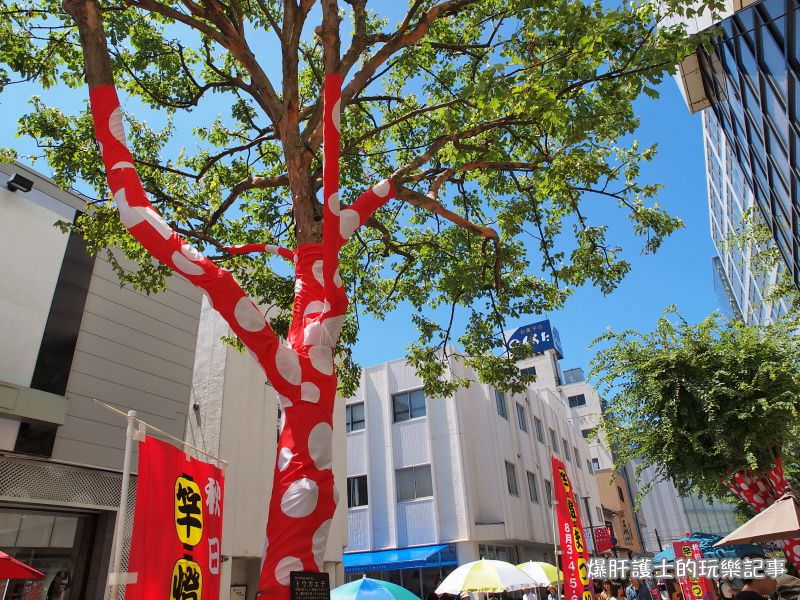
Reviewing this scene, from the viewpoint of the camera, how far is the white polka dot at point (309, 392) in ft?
13.8

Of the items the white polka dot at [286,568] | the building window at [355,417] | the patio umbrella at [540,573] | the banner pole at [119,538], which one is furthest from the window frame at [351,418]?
the white polka dot at [286,568]

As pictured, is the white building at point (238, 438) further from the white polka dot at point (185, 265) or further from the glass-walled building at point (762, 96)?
the glass-walled building at point (762, 96)

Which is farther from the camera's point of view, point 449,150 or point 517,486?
point 517,486

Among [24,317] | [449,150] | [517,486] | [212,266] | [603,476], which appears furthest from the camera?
[603,476]

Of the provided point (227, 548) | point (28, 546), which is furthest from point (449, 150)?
point (227, 548)

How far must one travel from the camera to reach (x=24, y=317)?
9586 millimetres

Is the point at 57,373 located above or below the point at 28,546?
above

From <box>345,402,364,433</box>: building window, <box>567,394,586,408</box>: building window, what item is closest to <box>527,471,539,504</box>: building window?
<box>345,402,364,433</box>: building window

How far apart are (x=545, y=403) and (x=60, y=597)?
1126 inches

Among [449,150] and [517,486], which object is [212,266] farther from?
[517,486]

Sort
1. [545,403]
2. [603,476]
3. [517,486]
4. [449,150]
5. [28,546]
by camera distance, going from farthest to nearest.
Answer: [603,476] → [545,403] → [517,486] → [28,546] → [449,150]

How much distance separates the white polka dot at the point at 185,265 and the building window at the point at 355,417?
2132 centimetres

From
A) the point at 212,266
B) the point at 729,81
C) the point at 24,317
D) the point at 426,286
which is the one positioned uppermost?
the point at 729,81

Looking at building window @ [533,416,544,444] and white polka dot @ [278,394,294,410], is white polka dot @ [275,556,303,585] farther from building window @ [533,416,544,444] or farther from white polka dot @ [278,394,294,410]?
building window @ [533,416,544,444]
